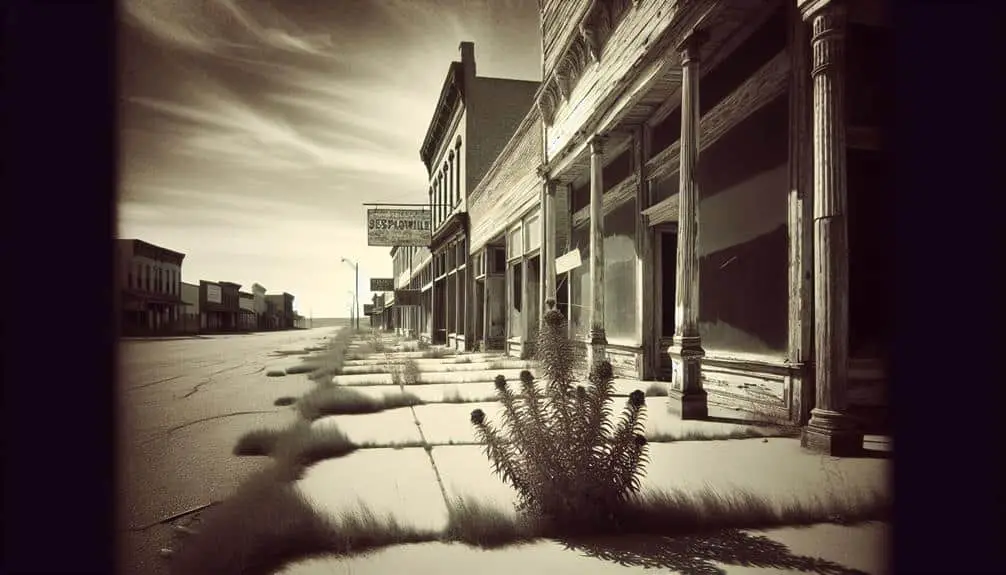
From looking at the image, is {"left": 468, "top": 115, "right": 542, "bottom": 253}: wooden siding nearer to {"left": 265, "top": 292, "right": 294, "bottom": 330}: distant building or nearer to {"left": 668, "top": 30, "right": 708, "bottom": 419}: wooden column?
{"left": 668, "top": 30, "right": 708, "bottom": 419}: wooden column

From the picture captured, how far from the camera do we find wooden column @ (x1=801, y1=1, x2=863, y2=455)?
393cm

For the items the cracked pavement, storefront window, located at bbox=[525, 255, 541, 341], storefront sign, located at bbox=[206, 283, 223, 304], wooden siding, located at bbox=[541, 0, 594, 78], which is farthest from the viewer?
storefront sign, located at bbox=[206, 283, 223, 304]

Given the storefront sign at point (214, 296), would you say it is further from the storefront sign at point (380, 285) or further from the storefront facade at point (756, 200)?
the storefront facade at point (756, 200)

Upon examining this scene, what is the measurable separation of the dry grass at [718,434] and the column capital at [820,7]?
3343mm

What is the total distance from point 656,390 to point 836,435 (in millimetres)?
3388

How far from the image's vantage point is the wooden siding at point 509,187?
1236cm

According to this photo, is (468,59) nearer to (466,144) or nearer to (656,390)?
(466,144)

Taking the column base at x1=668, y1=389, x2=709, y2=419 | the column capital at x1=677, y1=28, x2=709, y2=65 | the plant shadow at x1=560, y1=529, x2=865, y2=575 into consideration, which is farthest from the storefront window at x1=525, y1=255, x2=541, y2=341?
the plant shadow at x1=560, y1=529, x2=865, y2=575

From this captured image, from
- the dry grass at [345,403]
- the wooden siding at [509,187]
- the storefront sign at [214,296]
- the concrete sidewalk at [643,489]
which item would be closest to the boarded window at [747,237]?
the concrete sidewalk at [643,489]

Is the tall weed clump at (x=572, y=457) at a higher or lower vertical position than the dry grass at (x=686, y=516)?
higher

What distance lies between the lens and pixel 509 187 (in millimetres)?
14461

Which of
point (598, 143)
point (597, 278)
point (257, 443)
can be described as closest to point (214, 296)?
point (598, 143)

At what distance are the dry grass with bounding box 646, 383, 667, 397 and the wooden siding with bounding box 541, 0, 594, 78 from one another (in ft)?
20.4

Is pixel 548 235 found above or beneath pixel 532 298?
above
